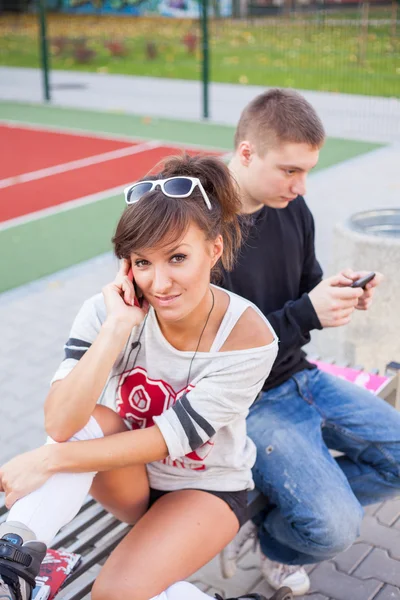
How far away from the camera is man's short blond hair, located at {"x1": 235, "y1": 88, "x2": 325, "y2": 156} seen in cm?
317

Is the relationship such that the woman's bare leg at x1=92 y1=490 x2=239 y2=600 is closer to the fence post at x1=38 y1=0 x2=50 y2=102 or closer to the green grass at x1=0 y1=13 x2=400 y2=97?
the green grass at x1=0 y1=13 x2=400 y2=97

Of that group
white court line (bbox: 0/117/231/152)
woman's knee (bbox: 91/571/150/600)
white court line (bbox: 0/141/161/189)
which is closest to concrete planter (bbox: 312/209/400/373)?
woman's knee (bbox: 91/571/150/600)

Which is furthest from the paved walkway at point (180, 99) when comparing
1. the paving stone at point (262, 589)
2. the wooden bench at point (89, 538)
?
the wooden bench at point (89, 538)

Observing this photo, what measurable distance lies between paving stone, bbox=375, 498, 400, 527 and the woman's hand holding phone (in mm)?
1716

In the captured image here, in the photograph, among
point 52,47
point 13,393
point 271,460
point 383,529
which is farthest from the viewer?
point 52,47

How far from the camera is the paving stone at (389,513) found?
12.3ft

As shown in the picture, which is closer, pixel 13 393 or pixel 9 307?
pixel 13 393

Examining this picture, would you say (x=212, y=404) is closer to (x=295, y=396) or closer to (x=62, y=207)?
(x=295, y=396)

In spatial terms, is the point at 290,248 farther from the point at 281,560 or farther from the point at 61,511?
the point at 61,511

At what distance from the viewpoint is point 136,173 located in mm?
10609

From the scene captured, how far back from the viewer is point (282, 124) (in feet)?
10.4

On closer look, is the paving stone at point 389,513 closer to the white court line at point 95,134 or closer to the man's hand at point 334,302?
the man's hand at point 334,302

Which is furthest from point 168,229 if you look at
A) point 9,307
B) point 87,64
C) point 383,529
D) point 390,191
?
point 87,64

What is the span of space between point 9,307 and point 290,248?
364 centimetres
